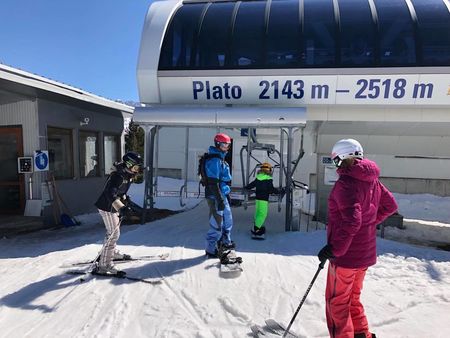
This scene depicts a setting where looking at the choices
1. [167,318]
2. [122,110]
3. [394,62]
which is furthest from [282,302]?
[122,110]

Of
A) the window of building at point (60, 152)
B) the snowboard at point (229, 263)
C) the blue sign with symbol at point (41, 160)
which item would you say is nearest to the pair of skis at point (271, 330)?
the snowboard at point (229, 263)

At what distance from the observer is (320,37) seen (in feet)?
22.7

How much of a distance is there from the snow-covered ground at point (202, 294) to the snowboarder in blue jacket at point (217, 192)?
338mm

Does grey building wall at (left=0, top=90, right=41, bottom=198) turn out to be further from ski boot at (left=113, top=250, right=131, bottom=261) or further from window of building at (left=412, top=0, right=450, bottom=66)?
window of building at (left=412, top=0, right=450, bottom=66)

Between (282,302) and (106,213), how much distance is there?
2.46 meters

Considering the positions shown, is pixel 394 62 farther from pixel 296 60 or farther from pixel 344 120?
pixel 296 60

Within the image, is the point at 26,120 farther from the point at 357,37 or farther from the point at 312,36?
the point at 357,37

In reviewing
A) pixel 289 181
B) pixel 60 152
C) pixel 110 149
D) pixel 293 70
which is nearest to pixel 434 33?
pixel 293 70

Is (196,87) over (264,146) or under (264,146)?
over

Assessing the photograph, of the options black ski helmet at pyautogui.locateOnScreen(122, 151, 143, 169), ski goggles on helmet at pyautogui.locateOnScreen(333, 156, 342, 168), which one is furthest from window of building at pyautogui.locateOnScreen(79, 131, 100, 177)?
ski goggles on helmet at pyautogui.locateOnScreen(333, 156, 342, 168)

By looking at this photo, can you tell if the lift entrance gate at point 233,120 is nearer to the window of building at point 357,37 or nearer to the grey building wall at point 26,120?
the window of building at point 357,37

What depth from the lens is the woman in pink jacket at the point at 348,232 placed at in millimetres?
2596

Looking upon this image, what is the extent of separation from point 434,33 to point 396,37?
0.76 metres

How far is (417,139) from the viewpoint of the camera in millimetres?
8117
